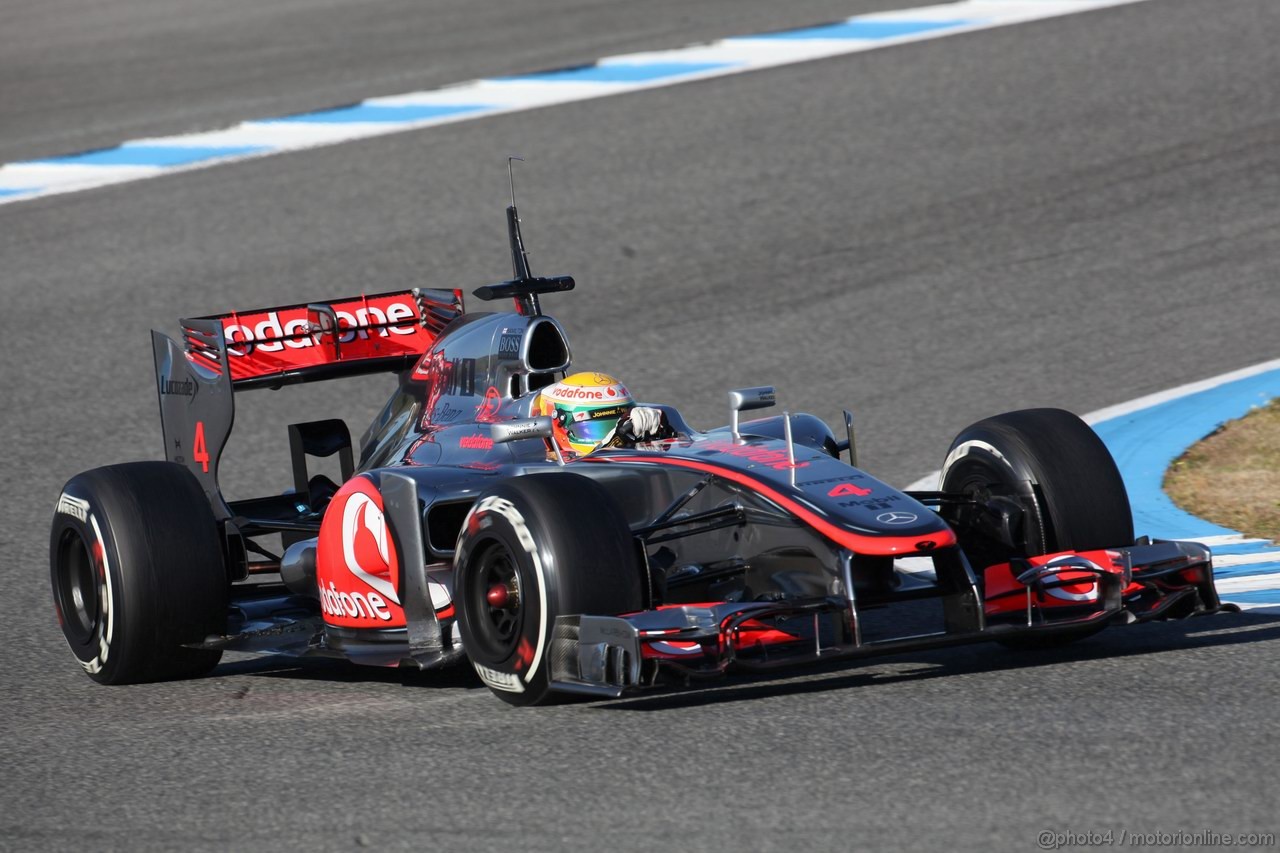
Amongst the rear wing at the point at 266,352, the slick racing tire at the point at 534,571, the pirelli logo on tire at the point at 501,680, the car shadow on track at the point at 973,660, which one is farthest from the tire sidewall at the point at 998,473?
the rear wing at the point at 266,352

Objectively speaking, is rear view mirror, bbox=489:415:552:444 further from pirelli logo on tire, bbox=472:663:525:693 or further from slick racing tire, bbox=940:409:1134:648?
slick racing tire, bbox=940:409:1134:648

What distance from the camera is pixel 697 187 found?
14.9 m

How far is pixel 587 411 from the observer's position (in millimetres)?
6719

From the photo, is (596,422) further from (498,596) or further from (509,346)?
(498,596)

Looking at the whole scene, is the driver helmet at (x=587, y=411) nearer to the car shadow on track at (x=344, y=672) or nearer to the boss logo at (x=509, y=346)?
the boss logo at (x=509, y=346)

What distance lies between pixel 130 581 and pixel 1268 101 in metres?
11.8

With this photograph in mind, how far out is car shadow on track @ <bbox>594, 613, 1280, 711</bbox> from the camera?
5.82 m

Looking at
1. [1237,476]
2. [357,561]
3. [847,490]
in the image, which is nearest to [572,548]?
[847,490]

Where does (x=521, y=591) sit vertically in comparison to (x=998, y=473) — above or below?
below

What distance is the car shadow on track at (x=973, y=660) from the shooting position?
582cm

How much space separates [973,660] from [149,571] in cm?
294

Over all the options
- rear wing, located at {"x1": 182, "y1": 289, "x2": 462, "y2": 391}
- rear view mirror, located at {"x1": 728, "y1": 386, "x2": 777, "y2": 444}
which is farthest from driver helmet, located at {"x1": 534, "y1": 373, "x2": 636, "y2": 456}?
A: rear wing, located at {"x1": 182, "y1": 289, "x2": 462, "y2": 391}

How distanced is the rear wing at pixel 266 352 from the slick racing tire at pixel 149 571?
0.66 m

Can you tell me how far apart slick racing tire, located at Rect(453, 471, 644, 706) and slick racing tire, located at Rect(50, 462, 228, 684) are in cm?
134
